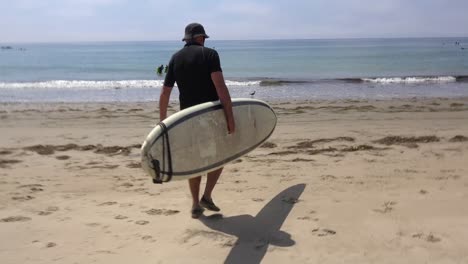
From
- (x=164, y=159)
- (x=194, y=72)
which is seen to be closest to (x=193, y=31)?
(x=194, y=72)

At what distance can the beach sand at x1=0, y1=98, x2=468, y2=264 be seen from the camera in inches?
139

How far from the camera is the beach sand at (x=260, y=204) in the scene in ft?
11.6

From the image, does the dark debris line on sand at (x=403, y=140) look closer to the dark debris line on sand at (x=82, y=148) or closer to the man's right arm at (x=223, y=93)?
the man's right arm at (x=223, y=93)

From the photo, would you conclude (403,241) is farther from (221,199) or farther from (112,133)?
(112,133)

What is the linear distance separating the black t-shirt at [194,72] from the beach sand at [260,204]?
112 cm

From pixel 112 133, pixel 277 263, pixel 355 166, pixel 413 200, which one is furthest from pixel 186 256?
pixel 112 133

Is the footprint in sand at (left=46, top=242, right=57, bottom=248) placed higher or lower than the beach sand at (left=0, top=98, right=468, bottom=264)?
lower

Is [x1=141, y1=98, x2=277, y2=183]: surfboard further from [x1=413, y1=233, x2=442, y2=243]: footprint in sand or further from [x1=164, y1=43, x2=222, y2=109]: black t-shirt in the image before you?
[x1=413, y1=233, x2=442, y2=243]: footprint in sand

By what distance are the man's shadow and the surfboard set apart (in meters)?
0.51

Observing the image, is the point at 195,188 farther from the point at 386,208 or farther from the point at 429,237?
the point at 429,237

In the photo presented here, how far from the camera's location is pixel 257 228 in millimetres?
3977

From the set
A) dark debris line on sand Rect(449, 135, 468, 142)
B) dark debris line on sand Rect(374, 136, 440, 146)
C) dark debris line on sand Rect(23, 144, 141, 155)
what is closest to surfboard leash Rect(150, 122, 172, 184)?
dark debris line on sand Rect(23, 144, 141, 155)

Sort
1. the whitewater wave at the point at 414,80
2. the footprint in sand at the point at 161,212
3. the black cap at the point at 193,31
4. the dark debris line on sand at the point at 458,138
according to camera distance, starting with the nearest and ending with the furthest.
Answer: the black cap at the point at 193,31 < the footprint in sand at the point at 161,212 < the dark debris line on sand at the point at 458,138 < the whitewater wave at the point at 414,80

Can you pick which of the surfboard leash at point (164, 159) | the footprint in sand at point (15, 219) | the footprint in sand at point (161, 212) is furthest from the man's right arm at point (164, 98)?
the footprint in sand at point (15, 219)
